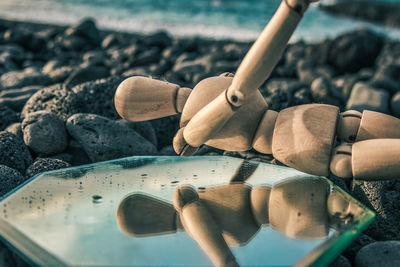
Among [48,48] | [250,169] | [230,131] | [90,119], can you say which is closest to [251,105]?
[230,131]

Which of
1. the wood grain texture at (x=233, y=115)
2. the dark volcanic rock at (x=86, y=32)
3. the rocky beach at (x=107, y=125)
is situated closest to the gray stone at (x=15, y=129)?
the rocky beach at (x=107, y=125)

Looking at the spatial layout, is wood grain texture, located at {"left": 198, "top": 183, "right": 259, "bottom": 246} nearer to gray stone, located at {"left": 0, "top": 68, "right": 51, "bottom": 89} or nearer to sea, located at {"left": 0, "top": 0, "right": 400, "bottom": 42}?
gray stone, located at {"left": 0, "top": 68, "right": 51, "bottom": 89}

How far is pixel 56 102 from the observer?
2.28 metres

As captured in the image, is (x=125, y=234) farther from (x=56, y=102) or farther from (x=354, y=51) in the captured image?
(x=354, y=51)

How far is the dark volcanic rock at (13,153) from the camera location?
5.91 ft

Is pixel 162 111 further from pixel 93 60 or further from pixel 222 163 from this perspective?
pixel 93 60

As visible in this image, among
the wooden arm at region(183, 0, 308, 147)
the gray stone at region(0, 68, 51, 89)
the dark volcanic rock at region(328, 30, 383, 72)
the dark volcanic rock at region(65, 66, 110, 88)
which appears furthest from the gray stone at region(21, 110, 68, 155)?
the dark volcanic rock at region(328, 30, 383, 72)

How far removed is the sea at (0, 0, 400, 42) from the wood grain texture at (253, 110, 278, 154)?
28.1 feet

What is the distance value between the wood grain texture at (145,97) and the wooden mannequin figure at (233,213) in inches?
12.4

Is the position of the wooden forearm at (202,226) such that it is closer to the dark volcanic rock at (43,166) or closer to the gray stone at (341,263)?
the gray stone at (341,263)

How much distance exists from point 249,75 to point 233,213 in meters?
0.45

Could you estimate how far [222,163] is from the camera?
1.73m

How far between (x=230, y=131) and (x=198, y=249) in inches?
18.4

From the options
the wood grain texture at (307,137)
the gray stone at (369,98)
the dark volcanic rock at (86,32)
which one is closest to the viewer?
the wood grain texture at (307,137)
